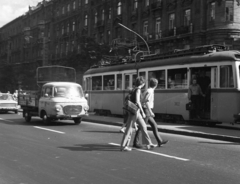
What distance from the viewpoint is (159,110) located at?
1783 centimetres

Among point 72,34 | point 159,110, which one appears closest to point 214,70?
point 159,110

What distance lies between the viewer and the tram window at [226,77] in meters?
14.5

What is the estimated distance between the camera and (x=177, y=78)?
1689 centimetres

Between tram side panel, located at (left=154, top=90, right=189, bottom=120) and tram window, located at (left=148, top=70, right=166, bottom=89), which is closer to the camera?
tram side panel, located at (left=154, top=90, right=189, bottom=120)

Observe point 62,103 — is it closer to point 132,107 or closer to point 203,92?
point 203,92

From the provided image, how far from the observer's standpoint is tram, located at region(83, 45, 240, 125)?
14.5 metres

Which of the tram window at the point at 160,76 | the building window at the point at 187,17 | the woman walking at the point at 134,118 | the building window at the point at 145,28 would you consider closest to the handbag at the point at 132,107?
the woman walking at the point at 134,118

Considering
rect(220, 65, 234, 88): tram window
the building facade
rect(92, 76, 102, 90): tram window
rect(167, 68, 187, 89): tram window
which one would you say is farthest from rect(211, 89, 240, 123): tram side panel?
rect(92, 76, 102, 90): tram window

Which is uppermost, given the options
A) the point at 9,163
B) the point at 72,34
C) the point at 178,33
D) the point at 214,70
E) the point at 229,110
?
the point at 72,34

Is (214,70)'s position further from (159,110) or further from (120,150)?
(120,150)

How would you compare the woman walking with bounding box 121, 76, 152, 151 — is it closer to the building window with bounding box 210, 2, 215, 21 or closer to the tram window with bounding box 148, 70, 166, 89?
the tram window with bounding box 148, 70, 166, 89

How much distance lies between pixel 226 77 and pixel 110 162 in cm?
856

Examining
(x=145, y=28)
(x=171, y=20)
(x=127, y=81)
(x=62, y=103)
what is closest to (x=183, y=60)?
(x=127, y=81)

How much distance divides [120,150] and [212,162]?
2.43m
